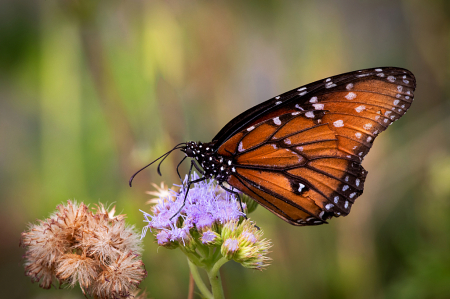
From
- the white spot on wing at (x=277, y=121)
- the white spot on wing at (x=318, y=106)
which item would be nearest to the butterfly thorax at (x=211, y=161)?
the white spot on wing at (x=277, y=121)

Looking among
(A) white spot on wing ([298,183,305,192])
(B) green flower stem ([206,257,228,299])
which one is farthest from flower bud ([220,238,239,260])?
(A) white spot on wing ([298,183,305,192])

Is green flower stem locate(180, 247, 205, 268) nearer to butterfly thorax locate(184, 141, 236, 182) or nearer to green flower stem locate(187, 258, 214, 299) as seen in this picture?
green flower stem locate(187, 258, 214, 299)

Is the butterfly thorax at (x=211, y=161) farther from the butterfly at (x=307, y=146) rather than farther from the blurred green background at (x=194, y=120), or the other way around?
the blurred green background at (x=194, y=120)

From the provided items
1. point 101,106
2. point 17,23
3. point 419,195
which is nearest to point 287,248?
point 419,195

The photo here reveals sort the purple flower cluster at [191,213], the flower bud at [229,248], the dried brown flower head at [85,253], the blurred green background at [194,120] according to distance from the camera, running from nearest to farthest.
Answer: the dried brown flower head at [85,253], the flower bud at [229,248], the purple flower cluster at [191,213], the blurred green background at [194,120]

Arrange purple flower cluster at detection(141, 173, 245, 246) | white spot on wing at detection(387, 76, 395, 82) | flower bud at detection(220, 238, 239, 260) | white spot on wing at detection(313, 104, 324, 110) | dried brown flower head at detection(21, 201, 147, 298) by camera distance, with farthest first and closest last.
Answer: white spot on wing at detection(313, 104, 324, 110)
white spot on wing at detection(387, 76, 395, 82)
purple flower cluster at detection(141, 173, 245, 246)
flower bud at detection(220, 238, 239, 260)
dried brown flower head at detection(21, 201, 147, 298)

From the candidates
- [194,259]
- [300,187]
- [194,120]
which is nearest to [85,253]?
[194,259]

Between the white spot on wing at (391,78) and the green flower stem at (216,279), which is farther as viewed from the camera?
the white spot on wing at (391,78)
